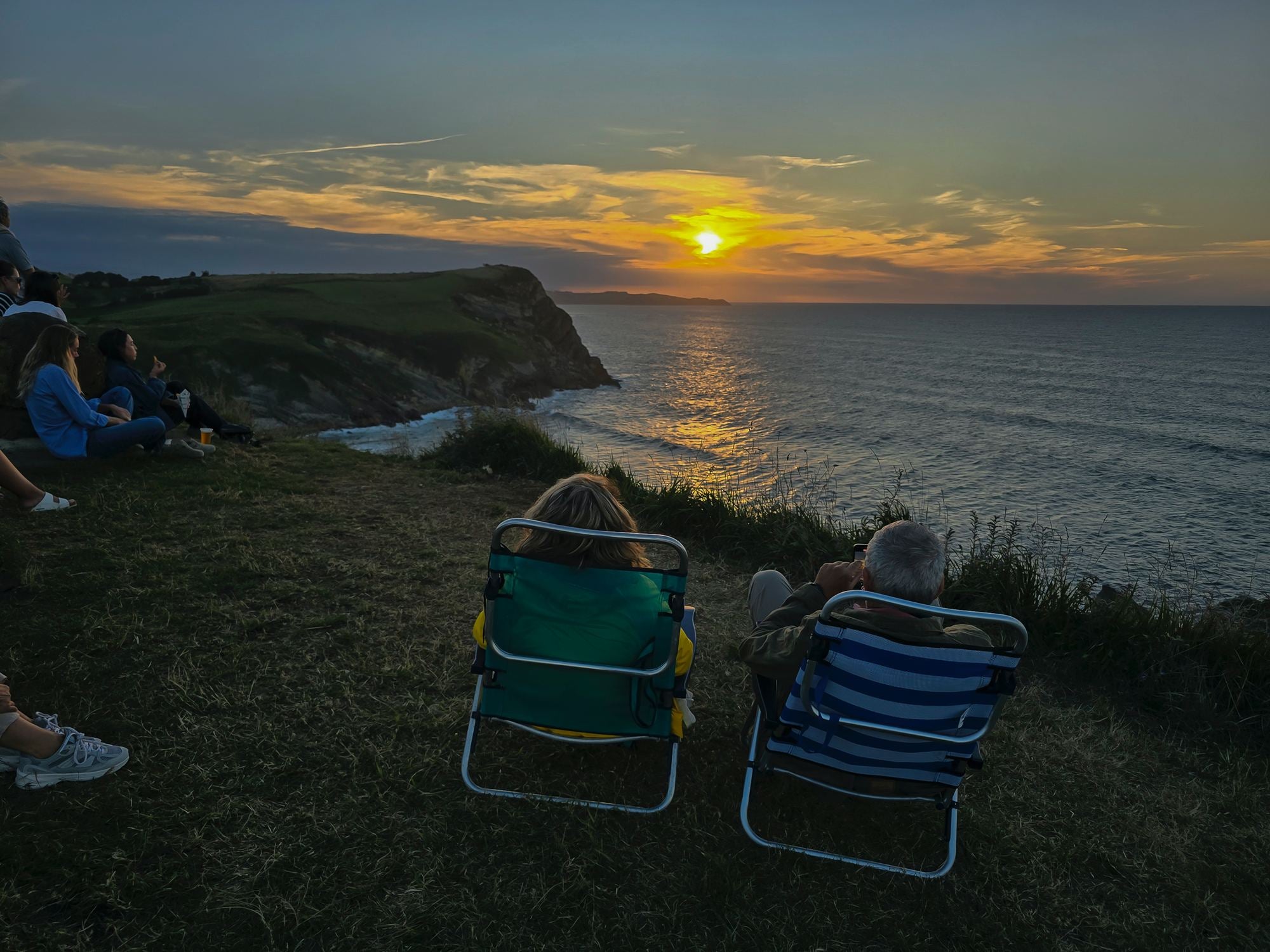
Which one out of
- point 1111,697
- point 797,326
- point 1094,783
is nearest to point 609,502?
point 1094,783

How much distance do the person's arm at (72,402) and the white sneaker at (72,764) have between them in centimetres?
585

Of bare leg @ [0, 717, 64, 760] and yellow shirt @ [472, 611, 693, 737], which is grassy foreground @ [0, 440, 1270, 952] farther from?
yellow shirt @ [472, 611, 693, 737]

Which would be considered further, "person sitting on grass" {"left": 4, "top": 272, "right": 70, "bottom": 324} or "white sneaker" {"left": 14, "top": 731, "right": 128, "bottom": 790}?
"person sitting on grass" {"left": 4, "top": 272, "right": 70, "bottom": 324}

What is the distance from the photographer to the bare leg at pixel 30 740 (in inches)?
121

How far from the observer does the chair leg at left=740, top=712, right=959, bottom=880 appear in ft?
9.89

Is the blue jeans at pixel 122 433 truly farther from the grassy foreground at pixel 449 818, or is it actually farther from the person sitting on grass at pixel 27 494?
the grassy foreground at pixel 449 818

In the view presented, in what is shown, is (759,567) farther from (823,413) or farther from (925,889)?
(823,413)

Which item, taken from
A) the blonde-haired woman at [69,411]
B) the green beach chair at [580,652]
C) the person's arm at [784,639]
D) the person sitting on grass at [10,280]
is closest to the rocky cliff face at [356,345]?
the person sitting on grass at [10,280]

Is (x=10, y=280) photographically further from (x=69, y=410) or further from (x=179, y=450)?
(x=179, y=450)

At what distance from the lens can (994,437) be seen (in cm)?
3659

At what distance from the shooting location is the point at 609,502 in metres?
3.26

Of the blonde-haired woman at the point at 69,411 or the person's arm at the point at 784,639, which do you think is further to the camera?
the blonde-haired woman at the point at 69,411

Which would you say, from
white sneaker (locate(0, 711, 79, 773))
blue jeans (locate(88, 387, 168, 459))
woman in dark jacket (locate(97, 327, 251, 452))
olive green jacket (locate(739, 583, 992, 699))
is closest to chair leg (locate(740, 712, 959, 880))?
olive green jacket (locate(739, 583, 992, 699))

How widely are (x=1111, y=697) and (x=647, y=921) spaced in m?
4.02
